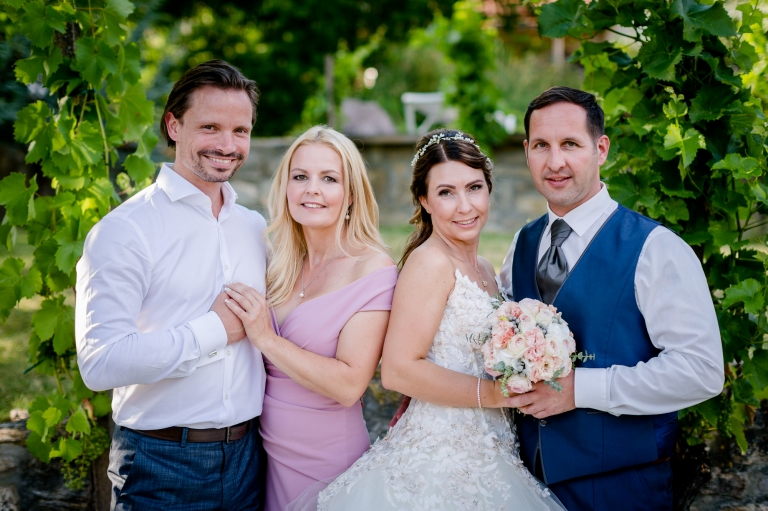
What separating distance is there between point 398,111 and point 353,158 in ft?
32.4

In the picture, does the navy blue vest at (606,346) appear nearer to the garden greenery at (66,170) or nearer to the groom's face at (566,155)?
the groom's face at (566,155)

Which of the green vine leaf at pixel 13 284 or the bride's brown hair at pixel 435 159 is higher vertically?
the bride's brown hair at pixel 435 159

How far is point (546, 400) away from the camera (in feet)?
8.18

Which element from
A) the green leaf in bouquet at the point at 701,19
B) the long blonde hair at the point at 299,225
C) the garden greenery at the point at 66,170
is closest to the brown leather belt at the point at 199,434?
the long blonde hair at the point at 299,225

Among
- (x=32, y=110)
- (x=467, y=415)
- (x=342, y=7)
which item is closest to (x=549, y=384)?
(x=467, y=415)

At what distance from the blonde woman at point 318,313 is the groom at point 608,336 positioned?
0.69m

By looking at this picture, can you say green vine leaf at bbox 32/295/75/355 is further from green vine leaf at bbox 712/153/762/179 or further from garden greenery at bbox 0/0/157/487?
green vine leaf at bbox 712/153/762/179

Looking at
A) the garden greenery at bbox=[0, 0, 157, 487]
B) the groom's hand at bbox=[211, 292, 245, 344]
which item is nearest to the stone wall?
the garden greenery at bbox=[0, 0, 157, 487]

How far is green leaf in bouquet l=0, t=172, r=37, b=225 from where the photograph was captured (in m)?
2.94

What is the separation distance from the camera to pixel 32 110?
10.00 ft

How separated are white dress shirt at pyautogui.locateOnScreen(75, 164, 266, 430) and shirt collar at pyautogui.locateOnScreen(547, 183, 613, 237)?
1.39 m

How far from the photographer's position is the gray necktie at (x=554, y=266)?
2.67 metres

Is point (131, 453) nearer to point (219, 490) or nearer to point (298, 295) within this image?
point (219, 490)

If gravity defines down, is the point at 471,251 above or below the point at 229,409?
above
